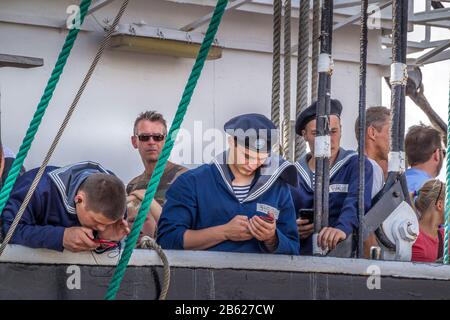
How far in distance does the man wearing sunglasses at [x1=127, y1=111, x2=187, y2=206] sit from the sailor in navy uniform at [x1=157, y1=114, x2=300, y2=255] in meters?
1.53

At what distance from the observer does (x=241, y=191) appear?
4469 millimetres

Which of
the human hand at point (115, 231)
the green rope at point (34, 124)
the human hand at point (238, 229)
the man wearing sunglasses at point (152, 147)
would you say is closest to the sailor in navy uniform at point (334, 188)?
the human hand at point (238, 229)

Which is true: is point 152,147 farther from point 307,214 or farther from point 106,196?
point 106,196

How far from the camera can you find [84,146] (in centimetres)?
767

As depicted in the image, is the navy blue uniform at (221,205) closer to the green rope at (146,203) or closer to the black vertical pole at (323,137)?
the black vertical pole at (323,137)

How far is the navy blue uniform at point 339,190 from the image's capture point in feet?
15.4

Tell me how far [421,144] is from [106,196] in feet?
8.05

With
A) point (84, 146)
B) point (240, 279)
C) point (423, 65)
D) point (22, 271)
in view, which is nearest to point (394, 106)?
point (240, 279)

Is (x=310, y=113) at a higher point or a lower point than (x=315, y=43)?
lower

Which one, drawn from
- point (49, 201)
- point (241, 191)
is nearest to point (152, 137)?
point (241, 191)

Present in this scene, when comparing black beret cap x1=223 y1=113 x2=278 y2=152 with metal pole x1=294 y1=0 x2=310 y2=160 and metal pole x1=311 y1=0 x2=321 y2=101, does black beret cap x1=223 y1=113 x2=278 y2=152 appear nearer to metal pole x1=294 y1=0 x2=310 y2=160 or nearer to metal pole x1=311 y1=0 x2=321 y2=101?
metal pole x1=294 y1=0 x2=310 y2=160

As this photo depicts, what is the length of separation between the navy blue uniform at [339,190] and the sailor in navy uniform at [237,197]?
0.86 feet

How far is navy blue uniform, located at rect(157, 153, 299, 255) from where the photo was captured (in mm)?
4336
